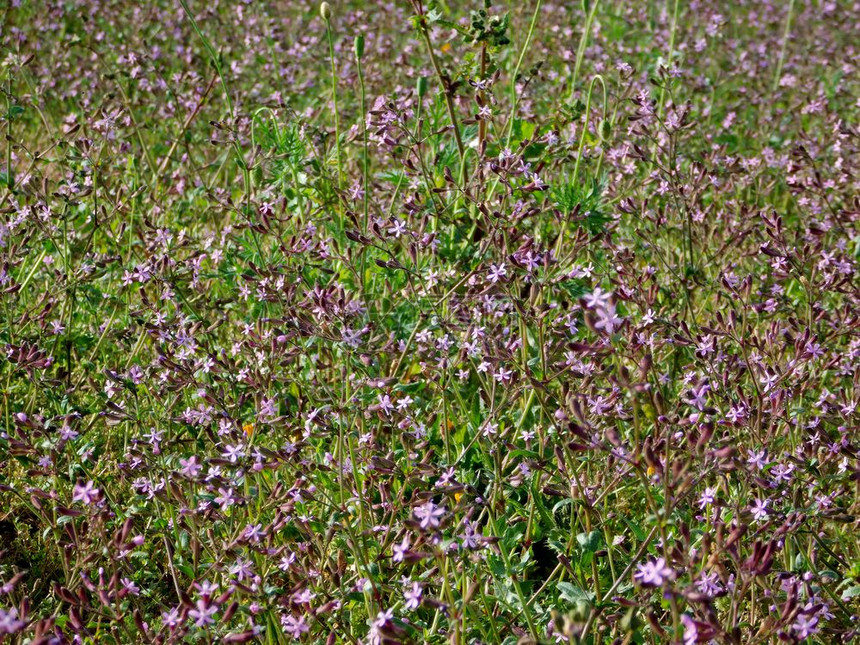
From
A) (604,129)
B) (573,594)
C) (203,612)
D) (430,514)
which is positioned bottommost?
(573,594)

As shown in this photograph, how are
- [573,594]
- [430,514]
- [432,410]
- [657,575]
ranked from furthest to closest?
[432,410] → [573,594] → [430,514] → [657,575]

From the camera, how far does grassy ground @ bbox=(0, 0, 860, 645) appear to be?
86.8 inches

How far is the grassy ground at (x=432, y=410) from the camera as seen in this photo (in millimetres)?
2205

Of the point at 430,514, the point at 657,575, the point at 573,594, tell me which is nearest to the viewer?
the point at 657,575

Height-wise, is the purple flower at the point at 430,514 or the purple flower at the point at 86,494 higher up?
the purple flower at the point at 430,514

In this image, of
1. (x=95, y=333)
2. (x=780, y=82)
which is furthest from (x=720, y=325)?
(x=780, y=82)

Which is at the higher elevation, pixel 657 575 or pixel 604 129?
pixel 604 129

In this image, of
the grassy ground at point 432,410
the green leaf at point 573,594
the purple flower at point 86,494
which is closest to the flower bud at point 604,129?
the grassy ground at point 432,410

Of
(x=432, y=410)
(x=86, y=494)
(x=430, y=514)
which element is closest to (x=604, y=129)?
(x=432, y=410)

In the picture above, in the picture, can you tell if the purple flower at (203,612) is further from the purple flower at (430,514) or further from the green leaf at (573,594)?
the green leaf at (573,594)

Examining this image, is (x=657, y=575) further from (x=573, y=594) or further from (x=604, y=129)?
(x=604, y=129)

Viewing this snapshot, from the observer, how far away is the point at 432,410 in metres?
3.17

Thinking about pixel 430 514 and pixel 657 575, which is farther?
pixel 430 514

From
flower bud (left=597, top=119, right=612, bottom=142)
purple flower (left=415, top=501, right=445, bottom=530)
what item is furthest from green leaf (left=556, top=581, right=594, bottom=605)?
flower bud (left=597, top=119, right=612, bottom=142)
